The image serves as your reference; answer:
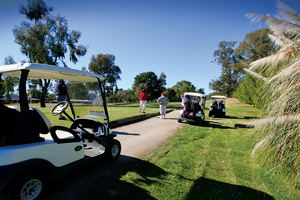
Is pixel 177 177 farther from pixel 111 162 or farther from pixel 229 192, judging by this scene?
pixel 111 162

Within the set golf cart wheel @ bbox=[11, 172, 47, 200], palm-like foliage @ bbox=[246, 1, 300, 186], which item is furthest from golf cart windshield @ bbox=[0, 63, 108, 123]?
palm-like foliage @ bbox=[246, 1, 300, 186]

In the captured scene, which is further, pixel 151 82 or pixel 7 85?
pixel 151 82

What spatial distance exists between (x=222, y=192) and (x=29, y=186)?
10.2 ft

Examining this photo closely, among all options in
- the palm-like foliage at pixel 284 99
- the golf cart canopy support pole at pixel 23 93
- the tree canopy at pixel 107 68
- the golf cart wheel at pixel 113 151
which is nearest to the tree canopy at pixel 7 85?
the golf cart canopy support pole at pixel 23 93

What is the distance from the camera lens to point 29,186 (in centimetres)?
204

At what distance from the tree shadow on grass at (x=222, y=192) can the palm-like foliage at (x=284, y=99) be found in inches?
27.8

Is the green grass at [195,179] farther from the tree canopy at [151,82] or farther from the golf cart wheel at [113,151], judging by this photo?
the tree canopy at [151,82]

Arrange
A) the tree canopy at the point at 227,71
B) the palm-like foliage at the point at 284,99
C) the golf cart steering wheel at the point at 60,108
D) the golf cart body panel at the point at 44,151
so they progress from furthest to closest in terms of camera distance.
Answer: the tree canopy at the point at 227,71
the golf cart steering wheel at the point at 60,108
the palm-like foliage at the point at 284,99
the golf cart body panel at the point at 44,151

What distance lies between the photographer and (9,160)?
180 cm

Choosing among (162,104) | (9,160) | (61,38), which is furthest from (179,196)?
(61,38)

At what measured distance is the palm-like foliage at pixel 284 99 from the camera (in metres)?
2.00

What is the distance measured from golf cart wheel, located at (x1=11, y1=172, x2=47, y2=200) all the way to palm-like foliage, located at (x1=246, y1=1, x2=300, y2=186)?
11.2 ft

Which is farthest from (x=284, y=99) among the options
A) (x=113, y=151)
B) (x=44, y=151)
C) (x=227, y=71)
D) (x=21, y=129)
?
(x=227, y=71)

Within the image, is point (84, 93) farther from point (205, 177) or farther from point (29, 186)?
point (205, 177)
